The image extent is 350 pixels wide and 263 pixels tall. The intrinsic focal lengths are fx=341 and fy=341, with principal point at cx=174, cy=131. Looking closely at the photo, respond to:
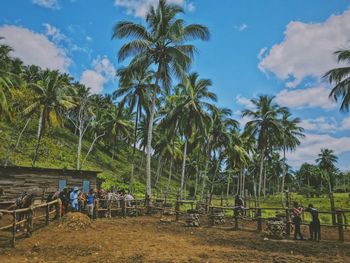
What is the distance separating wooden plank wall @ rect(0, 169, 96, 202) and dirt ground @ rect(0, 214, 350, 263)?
9946 mm

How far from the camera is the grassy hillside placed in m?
39.6

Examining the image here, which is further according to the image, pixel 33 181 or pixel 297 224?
pixel 33 181

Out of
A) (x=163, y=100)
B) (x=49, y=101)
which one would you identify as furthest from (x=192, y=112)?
(x=49, y=101)

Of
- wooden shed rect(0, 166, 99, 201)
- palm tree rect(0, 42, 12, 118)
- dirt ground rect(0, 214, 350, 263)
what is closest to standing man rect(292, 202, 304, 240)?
dirt ground rect(0, 214, 350, 263)

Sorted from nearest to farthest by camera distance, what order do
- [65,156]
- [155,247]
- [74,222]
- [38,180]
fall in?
[155,247], [74,222], [38,180], [65,156]

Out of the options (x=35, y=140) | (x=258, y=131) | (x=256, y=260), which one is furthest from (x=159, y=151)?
(x=256, y=260)

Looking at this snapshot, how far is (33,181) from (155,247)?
15.5m

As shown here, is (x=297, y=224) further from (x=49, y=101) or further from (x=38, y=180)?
(x=49, y=101)

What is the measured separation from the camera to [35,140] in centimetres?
4562

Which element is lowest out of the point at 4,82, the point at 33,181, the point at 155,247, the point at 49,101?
the point at 155,247

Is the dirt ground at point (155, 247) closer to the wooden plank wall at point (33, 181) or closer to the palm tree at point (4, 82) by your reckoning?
the wooden plank wall at point (33, 181)

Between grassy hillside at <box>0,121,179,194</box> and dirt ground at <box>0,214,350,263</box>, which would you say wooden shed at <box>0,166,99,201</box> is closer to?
grassy hillside at <box>0,121,179,194</box>

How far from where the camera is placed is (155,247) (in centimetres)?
1171

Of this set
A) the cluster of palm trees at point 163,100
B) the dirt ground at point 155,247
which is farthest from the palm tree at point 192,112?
the dirt ground at point 155,247
